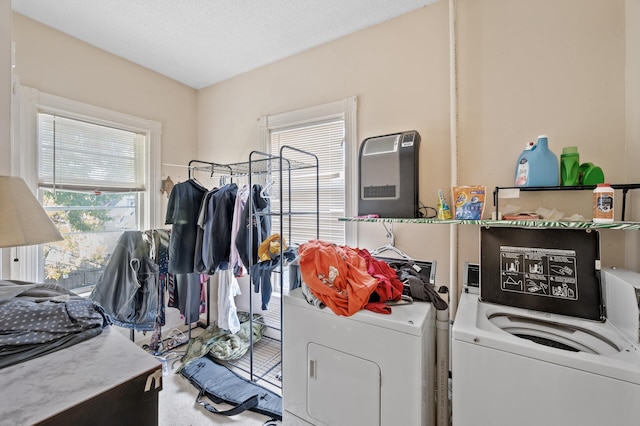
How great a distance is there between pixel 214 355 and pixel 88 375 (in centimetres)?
170

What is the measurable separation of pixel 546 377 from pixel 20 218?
203 cm

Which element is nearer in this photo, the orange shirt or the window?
the orange shirt

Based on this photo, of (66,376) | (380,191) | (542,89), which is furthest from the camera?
(380,191)

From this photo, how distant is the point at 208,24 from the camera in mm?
2092

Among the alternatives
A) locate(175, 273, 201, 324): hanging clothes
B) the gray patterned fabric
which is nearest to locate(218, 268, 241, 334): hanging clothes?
locate(175, 273, 201, 324): hanging clothes

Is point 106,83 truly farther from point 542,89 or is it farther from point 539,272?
point 539,272

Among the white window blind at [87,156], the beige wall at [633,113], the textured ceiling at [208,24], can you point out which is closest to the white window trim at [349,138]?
the textured ceiling at [208,24]

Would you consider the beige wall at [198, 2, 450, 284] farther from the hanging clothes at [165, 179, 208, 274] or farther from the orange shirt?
the hanging clothes at [165, 179, 208, 274]

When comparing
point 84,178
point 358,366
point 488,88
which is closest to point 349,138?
point 488,88

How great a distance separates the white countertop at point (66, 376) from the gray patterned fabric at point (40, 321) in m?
0.05

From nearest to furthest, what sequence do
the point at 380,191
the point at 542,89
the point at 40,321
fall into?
the point at 40,321
the point at 542,89
the point at 380,191

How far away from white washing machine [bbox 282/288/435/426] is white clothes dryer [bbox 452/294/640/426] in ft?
0.57

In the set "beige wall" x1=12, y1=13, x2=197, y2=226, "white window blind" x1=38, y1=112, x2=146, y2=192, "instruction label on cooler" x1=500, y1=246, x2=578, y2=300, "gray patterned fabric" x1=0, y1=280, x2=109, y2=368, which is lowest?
"gray patterned fabric" x1=0, y1=280, x2=109, y2=368

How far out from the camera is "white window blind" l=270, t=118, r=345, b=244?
2.36 meters
